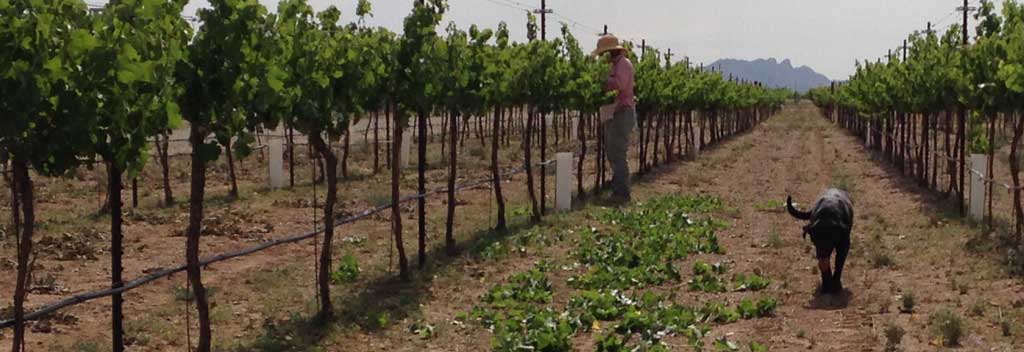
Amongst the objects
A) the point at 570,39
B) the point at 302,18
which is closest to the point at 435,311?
the point at 302,18

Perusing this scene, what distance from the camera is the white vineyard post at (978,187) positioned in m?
16.6

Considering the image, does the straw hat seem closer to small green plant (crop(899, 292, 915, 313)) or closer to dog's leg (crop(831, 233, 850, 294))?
dog's leg (crop(831, 233, 850, 294))

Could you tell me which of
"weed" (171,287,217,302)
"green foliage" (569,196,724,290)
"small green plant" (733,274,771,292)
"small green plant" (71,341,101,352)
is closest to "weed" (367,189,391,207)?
"green foliage" (569,196,724,290)

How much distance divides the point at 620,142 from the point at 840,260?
1005 cm

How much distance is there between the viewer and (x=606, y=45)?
804 inches

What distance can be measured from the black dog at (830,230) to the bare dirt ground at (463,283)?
0.28m

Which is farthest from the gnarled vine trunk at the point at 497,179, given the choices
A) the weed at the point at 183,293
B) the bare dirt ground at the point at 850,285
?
the weed at the point at 183,293

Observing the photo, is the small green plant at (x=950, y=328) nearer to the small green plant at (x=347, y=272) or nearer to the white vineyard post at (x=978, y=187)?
the small green plant at (x=347, y=272)

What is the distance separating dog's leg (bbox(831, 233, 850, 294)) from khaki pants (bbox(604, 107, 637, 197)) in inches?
371

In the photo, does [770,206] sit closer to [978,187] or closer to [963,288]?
[978,187]

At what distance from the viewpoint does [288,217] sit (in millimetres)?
18625

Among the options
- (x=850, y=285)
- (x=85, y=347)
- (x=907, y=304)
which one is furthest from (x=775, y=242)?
(x=85, y=347)

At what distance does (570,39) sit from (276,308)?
10399mm

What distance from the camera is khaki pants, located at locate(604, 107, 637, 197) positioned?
20.8 meters
